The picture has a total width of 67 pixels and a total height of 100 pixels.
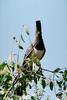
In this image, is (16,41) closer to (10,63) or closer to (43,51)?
(10,63)

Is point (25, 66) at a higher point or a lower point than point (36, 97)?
higher

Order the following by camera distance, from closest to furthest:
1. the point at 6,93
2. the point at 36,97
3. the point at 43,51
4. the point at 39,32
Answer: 1. the point at 6,93
2. the point at 36,97
3. the point at 39,32
4. the point at 43,51

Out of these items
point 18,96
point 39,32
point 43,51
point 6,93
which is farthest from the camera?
point 43,51

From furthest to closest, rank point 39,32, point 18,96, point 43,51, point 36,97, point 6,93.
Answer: point 43,51
point 39,32
point 36,97
point 18,96
point 6,93

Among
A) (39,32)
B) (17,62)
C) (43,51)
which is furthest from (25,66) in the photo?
(43,51)

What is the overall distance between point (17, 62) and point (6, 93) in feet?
0.78

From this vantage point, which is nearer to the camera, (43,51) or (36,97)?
(36,97)

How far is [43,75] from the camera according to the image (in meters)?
2.24

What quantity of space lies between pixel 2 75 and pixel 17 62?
141 mm

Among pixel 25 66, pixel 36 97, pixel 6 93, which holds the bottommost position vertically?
pixel 36 97

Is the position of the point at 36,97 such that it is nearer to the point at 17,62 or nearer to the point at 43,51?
the point at 17,62

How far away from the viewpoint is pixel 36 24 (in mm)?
3574

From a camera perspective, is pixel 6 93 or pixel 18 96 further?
pixel 18 96

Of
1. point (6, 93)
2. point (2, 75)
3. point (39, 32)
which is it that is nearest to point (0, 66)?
point (2, 75)
